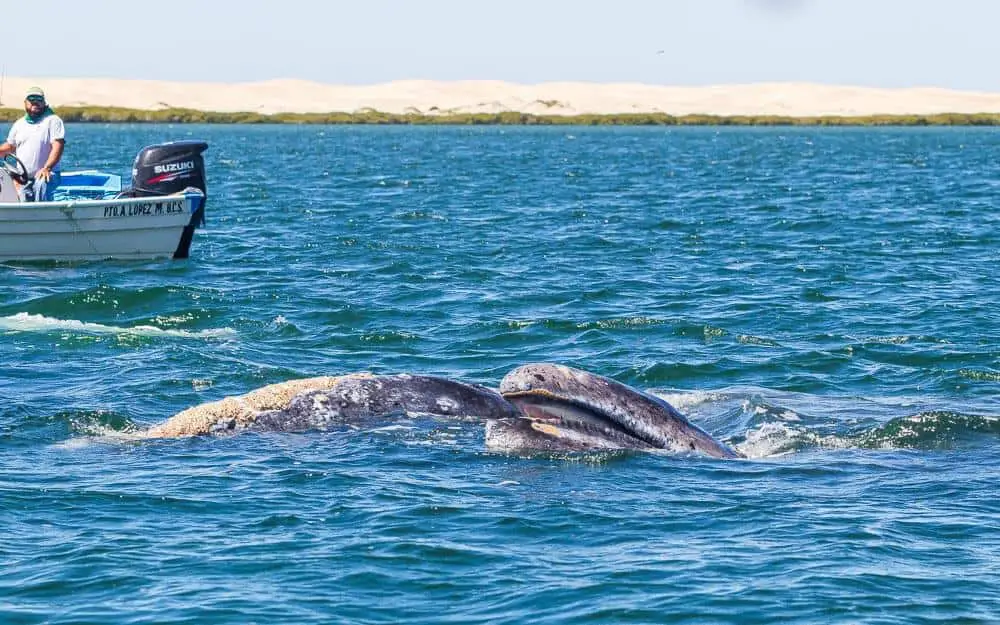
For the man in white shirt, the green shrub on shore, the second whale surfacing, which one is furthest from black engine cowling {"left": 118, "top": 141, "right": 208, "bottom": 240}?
the green shrub on shore

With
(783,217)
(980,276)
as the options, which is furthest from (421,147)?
(980,276)

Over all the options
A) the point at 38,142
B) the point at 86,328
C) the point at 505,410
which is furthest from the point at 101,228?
the point at 505,410

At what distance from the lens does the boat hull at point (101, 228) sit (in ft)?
81.5

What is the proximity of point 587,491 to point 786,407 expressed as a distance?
400 centimetres

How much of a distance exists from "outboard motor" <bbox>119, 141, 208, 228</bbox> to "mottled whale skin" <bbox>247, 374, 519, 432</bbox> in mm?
14188

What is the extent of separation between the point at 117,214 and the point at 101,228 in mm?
368

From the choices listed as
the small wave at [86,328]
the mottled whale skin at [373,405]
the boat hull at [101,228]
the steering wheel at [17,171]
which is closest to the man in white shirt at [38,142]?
the steering wheel at [17,171]

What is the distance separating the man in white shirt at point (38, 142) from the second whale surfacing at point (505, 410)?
12902 mm

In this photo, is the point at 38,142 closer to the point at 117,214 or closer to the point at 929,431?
the point at 117,214

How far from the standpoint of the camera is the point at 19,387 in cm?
1486

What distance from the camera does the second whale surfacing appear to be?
38.0 ft

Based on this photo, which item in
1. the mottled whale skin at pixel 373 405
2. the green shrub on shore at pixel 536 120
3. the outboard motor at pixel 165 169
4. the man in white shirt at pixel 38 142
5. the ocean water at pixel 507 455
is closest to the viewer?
the ocean water at pixel 507 455

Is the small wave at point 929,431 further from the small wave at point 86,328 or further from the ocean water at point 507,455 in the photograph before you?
the small wave at point 86,328

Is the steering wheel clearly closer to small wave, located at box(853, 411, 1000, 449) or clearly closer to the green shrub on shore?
small wave, located at box(853, 411, 1000, 449)
